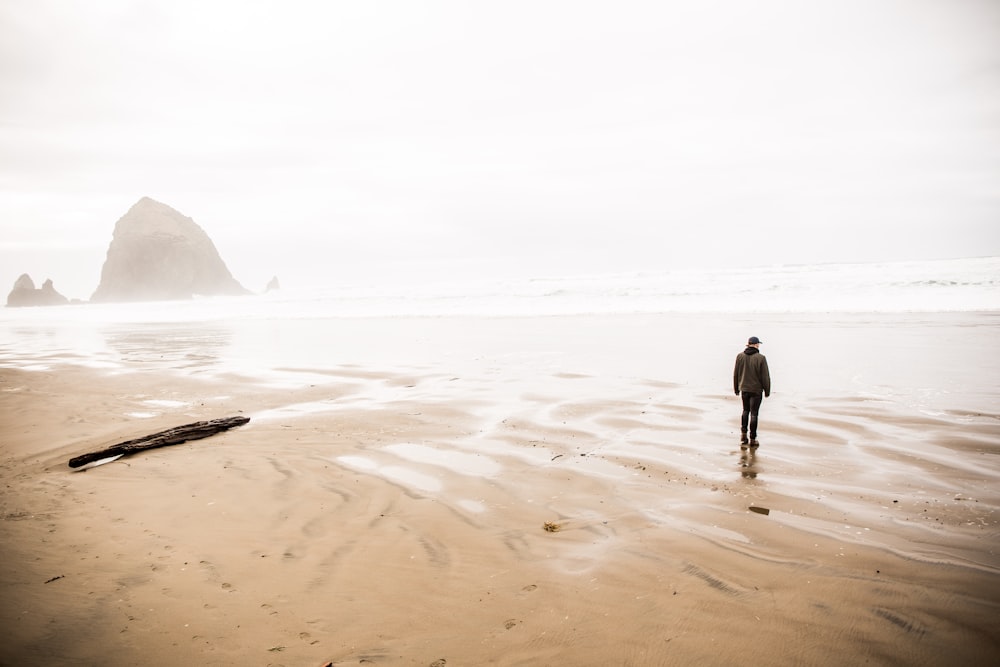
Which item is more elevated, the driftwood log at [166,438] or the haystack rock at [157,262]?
the haystack rock at [157,262]

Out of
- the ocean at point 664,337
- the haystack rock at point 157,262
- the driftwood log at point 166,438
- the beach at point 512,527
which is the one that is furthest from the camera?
the haystack rock at point 157,262

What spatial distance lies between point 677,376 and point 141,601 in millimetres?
12839

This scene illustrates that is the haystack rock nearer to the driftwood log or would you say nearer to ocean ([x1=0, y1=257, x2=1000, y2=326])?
ocean ([x1=0, y1=257, x2=1000, y2=326])

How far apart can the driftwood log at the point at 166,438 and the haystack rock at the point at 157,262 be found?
141234 millimetres

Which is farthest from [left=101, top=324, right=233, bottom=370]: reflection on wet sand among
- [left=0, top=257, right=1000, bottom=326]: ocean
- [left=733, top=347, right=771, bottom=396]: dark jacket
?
[left=733, top=347, right=771, bottom=396]: dark jacket

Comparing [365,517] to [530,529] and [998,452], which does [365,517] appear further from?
[998,452]

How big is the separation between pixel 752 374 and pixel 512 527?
5.51 m

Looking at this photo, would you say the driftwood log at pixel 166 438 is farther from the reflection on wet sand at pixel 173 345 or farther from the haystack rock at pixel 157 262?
the haystack rock at pixel 157 262

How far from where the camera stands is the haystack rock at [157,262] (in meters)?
134

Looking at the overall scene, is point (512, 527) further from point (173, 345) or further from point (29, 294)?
point (29, 294)

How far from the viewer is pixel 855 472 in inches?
282

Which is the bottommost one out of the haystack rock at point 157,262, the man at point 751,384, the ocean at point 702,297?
the man at point 751,384

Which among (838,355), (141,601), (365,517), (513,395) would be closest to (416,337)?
(513,395)

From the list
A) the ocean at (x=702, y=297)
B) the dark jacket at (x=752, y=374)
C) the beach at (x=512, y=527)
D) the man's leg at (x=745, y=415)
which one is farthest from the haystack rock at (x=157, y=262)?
the man's leg at (x=745, y=415)
